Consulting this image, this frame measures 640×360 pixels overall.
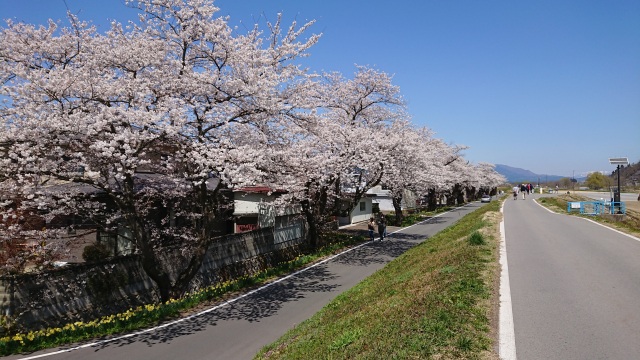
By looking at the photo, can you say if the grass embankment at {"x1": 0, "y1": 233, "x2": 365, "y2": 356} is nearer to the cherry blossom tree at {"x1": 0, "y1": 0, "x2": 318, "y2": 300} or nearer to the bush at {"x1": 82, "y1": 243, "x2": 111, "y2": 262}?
the cherry blossom tree at {"x1": 0, "y1": 0, "x2": 318, "y2": 300}

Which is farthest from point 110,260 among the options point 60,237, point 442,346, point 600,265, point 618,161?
point 618,161

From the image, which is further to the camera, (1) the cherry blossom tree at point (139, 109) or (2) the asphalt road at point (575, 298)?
→ (1) the cherry blossom tree at point (139, 109)

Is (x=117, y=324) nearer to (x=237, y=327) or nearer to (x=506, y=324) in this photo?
(x=237, y=327)

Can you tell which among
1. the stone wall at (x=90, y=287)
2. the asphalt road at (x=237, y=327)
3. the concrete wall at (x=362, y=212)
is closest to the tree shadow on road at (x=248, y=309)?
the asphalt road at (x=237, y=327)

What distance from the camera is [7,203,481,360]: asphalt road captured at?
10047 millimetres

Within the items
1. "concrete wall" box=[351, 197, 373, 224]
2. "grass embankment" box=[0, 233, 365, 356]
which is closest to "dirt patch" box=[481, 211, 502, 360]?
"grass embankment" box=[0, 233, 365, 356]

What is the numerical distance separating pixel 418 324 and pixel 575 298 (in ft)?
12.2

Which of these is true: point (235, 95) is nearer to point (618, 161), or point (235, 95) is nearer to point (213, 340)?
point (213, 340)

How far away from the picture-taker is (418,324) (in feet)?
21.6

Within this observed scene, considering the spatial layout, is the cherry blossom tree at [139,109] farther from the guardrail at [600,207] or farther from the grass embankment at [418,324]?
the guardrail at [600,207]

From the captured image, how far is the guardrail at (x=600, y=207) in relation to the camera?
26688mm

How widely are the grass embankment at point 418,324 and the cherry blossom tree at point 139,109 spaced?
5541mm

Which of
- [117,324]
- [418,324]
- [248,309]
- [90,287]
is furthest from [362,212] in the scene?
[418,324]

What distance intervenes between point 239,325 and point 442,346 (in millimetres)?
7768
